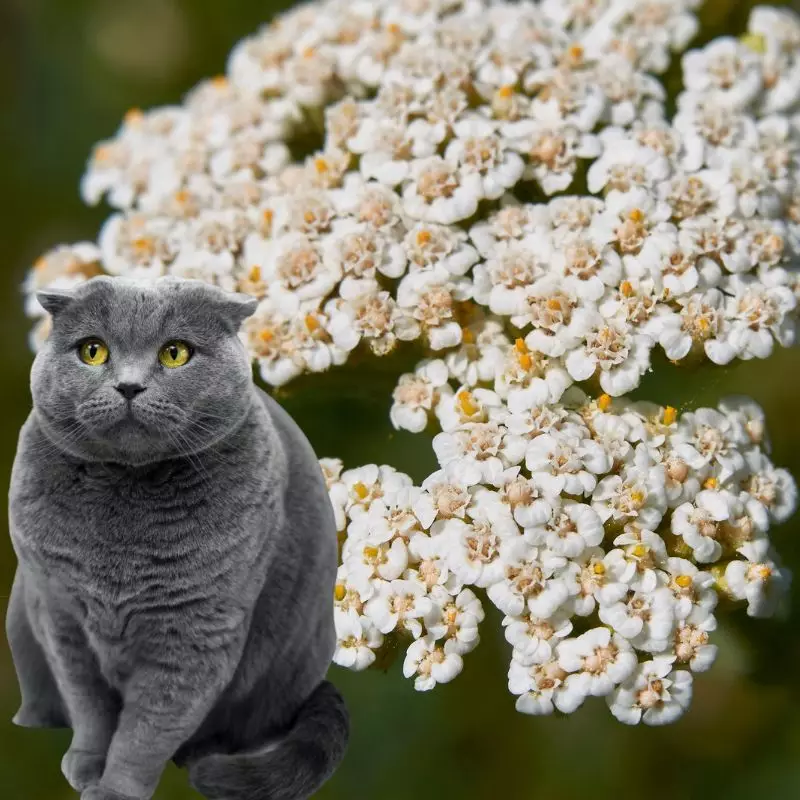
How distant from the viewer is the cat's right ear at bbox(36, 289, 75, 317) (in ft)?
2.27

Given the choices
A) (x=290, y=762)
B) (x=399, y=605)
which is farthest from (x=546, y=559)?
(x=290, y=762)

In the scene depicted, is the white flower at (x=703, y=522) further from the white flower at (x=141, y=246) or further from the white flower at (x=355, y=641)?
the white flower at (x=141, y=246)

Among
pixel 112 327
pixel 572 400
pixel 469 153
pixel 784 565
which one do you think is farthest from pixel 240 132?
pixel 784 565

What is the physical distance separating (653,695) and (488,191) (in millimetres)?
487

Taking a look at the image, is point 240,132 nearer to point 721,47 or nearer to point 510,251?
point 510,251

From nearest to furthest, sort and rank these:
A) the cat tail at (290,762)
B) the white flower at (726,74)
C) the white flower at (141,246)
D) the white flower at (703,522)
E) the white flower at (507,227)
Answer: the cat tail at (290,762) < the white flower at (703,522) < the white flower at (507,227) < the white flower at (141,246) < the white flower at (726,74)

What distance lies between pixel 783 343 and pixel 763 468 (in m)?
0.12

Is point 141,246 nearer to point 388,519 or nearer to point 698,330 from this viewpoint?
point 388,519

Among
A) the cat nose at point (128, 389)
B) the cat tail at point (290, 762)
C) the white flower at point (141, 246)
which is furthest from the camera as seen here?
the white flower at point (141, 246)

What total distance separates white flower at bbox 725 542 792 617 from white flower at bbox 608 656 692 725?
100 millimetres

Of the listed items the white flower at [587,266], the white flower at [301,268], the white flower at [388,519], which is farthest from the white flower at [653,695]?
the white flower at [301,268]

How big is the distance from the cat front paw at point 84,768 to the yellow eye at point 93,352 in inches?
11.3

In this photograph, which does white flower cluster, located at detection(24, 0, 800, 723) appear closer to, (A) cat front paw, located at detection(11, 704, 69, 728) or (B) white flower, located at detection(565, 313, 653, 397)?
(B) white flower, located at detection(565, 313, 653, 397)

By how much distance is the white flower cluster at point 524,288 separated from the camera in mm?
906
